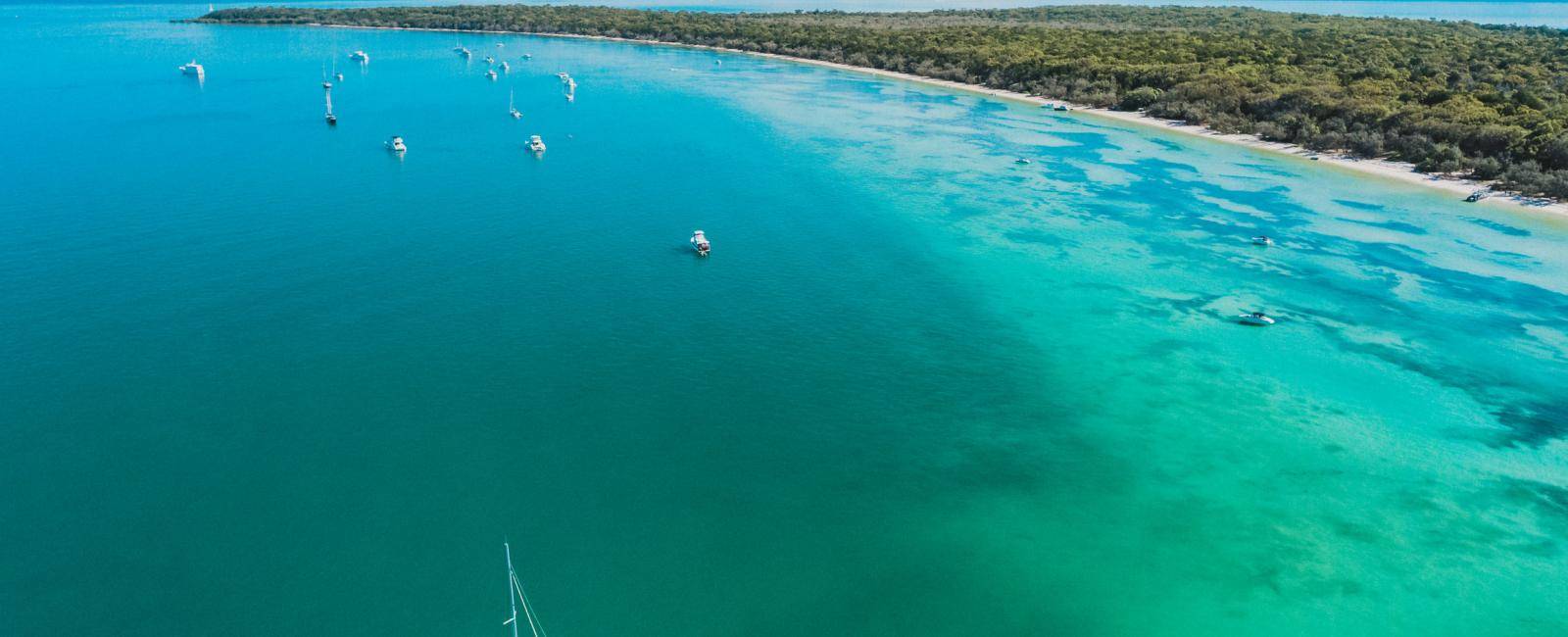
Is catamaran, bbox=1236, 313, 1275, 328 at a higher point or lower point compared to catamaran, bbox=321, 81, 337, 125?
lower

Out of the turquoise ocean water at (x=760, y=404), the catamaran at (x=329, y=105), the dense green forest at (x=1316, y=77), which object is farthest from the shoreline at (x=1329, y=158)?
the catamaran at (x=329, y=105)

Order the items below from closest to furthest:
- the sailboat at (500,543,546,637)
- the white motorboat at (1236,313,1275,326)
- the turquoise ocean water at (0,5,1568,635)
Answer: the sailboat at (500,543,546,637) → the turquoise ocean water at (0,5,1568,635) → the white motorboat at (1236,313,1275,326)

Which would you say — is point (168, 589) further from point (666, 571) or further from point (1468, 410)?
point (1468, 410)

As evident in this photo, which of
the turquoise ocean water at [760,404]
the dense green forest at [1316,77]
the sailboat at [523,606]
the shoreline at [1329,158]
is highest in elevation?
the dense green forest at [1316,77]

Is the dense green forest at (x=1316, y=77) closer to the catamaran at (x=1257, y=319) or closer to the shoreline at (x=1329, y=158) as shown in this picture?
the shoreline at (x=1329, y=158)

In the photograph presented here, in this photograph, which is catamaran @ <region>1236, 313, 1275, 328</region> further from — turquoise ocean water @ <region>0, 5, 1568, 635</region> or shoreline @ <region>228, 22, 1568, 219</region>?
shoreline @ <region>228, 22, 1568, 219</region>

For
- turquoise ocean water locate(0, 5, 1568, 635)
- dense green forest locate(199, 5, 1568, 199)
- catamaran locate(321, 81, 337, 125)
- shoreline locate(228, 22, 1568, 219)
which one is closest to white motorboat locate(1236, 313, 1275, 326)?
turquoise ocean water locate(0, 5, 1568, 635)

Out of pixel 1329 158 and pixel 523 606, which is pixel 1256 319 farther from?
pixel 1329 158

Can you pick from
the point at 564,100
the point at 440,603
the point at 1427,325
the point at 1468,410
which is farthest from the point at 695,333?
the point at 564,100
